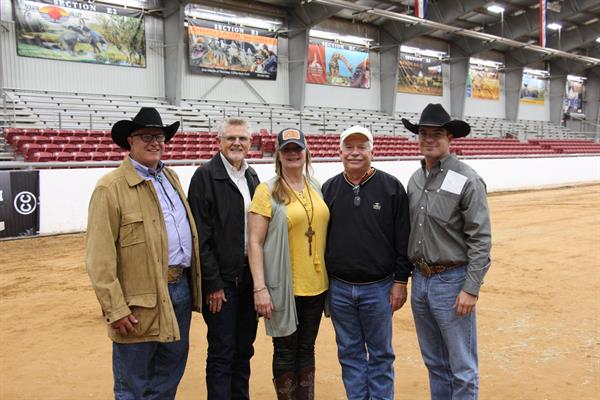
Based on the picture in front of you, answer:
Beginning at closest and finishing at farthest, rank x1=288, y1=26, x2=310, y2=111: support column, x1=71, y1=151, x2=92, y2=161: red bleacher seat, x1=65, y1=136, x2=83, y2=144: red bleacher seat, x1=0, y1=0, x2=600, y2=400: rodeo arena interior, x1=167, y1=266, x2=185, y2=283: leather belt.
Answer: x1=167, y1=266, x2=185, y2=283: leather belt
x1=0, y1=0, x2=600, y2=400: rodeo arena interior
x1=71, y1=151, x2=92, y2=161: red bleacher seat
x1=65, y1=136, x2=83, y2=144: red bleacher seat
x1=288, y1=26, x2=310, y2=111: support column

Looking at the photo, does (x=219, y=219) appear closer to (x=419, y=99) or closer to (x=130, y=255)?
(x=130, y=255)

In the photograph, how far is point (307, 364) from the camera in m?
2.97

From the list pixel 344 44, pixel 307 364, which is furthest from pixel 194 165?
pixel 344 44

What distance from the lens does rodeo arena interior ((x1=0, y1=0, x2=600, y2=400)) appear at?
412 centimetres

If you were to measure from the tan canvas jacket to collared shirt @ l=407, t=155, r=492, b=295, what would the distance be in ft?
4.57

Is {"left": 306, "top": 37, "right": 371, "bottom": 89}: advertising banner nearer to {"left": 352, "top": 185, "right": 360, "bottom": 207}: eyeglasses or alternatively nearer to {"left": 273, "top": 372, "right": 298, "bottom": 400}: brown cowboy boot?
{"left": 352, "top": 185, "right": 360, "bottom": 207}: eyeglasses

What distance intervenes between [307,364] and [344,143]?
4.40 feet

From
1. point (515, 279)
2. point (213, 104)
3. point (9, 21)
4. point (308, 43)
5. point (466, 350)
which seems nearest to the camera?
point (466, 350)

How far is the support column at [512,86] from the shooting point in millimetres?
30922

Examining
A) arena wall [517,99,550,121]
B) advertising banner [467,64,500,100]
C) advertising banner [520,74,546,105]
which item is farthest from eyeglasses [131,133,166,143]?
advertising banner [520,74,546,105]

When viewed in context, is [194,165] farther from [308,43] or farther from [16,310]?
[308,43]

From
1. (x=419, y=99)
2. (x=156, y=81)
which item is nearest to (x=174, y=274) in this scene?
(x=156, y=81)

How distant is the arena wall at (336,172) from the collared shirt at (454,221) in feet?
28.0

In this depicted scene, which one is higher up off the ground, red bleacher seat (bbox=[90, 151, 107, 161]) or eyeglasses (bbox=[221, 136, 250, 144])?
eyeglasses (bbox=[221, 136, 250, 144])
